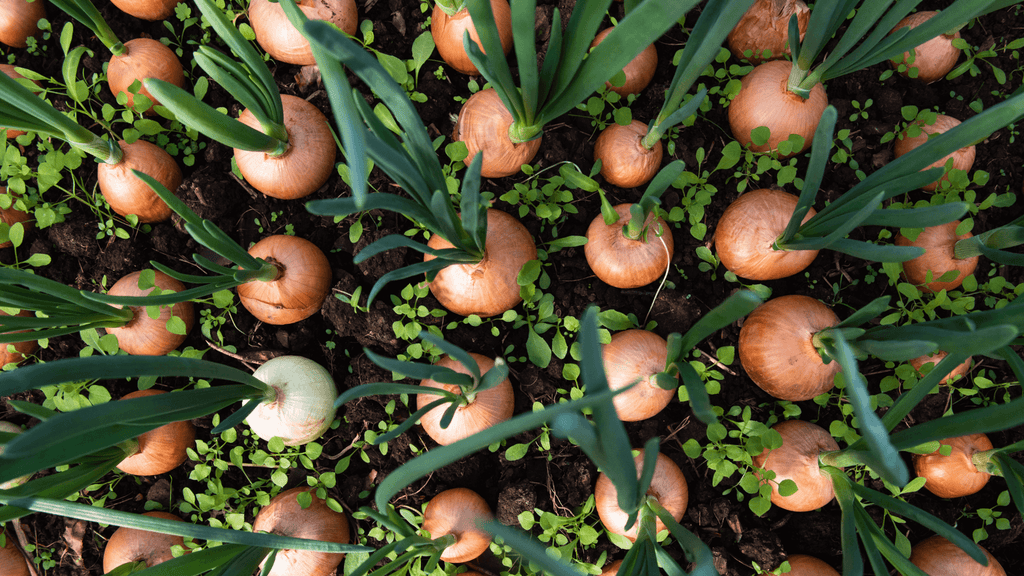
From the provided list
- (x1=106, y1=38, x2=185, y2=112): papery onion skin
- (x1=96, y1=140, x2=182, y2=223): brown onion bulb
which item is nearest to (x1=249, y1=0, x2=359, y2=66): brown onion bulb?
(x1=106, y1=38, x2=185, y2=112): papery onion skin

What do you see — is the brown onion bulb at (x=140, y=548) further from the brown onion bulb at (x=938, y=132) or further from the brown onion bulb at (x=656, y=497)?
the brown onion bulb at (x=938, y=132)

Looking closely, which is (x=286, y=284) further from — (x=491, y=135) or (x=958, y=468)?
(x=958, y=468)

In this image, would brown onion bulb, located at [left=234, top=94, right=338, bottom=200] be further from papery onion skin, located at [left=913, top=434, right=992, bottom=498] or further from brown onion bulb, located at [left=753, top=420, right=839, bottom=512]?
papery onion skin, located at [left=913, top=434, right=992, bottom=498]

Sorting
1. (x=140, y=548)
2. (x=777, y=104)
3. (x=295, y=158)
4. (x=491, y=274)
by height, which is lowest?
(x=140, y=548)

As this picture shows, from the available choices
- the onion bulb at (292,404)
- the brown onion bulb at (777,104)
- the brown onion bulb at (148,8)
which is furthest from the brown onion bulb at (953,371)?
the brown onion bulb at (148,8)

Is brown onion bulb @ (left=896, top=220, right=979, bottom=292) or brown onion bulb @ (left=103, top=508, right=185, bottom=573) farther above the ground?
brown onion bulb @ (left=896, top=220, right=979, bottom=292)

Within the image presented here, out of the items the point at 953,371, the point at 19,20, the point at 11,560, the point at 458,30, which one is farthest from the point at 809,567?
the point at 19,20

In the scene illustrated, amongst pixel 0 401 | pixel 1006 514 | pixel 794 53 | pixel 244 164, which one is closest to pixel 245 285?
pixel 244 164
